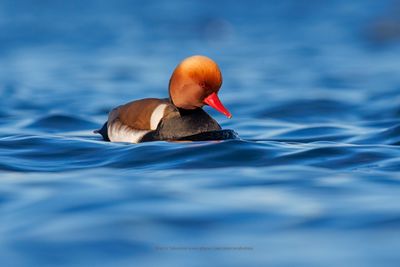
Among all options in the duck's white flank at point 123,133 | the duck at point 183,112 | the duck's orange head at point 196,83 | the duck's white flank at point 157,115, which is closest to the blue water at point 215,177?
the duck's white flank at point 123,133

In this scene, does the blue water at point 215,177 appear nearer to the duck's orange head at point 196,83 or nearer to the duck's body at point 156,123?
the duck's body at point 156,123

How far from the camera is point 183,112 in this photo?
852 cm

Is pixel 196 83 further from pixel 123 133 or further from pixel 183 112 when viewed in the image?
pixel 123 133

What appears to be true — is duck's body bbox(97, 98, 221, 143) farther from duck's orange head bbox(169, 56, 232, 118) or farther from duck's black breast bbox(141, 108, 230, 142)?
duck's orange head bbox(169, 56, 232, 118)

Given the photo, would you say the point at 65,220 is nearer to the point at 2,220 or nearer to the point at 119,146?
the point at 2,220

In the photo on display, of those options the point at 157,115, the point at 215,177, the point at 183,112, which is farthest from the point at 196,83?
the point at 215,177

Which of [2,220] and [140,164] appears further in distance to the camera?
[140,164]

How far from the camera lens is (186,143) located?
7875 millimetres

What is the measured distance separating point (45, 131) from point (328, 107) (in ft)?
13.6

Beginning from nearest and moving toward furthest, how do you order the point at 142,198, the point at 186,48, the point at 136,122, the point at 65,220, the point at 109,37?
the point at 65,220 < the point at 142,198 < the point at 136,122 < the point at 186,48 < the point at 109,37

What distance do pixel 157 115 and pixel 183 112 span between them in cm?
23

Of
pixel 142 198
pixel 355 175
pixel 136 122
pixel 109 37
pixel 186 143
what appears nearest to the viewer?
pixel 142 198

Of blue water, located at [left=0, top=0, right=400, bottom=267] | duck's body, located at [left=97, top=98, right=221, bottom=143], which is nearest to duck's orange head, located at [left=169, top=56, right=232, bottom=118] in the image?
duck's body, located at [left=97, top=98, right=221, bottom=143]

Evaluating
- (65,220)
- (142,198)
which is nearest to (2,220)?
(65,220)
